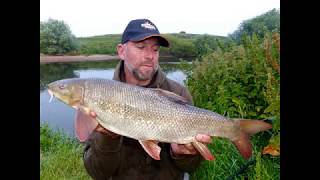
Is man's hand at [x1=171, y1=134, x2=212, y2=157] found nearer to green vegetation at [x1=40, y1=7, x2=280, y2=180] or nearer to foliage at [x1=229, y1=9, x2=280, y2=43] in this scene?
green vegetation at [x1=40, y1=7, x2=280, y2=180]

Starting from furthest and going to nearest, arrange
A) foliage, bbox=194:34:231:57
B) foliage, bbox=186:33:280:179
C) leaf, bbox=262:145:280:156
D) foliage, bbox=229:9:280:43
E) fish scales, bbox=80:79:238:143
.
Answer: foliage, bbox=194:34:231:57 < foliage, bbox=229:9:280:43 < foliage, bbox=186:33:280:179 < leaf, bbox=262:145:280:156 < fish scales, bbox=80:79:238:143

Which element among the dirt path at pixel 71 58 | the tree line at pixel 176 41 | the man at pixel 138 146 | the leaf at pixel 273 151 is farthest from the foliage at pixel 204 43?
the dirt path at pixel 71 58

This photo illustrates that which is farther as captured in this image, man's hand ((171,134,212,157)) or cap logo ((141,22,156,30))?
cap logo ((141,22,156,30))

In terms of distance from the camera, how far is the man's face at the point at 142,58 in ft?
8.48

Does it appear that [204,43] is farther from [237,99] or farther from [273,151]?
[273,151]

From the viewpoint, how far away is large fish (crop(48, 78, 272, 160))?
217cm

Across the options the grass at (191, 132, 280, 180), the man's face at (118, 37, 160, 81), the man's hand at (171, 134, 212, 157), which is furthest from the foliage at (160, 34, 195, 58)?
the man's hand at (171, 134, 212, 157)

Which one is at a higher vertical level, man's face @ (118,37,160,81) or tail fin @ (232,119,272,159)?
man's face @ (118,37,160,81)

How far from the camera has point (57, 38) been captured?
9531 millimetres

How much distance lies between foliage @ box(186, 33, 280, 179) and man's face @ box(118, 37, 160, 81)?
735mm

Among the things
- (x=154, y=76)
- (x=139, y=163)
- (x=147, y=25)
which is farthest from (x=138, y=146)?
(x=147, y=25)

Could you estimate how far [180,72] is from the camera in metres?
5.49

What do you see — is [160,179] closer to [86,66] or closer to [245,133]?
[245,133]
